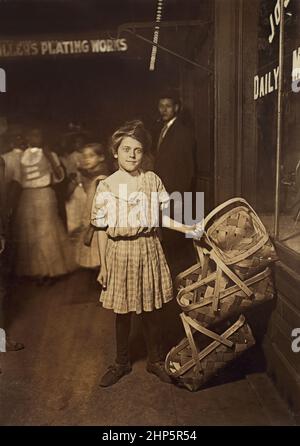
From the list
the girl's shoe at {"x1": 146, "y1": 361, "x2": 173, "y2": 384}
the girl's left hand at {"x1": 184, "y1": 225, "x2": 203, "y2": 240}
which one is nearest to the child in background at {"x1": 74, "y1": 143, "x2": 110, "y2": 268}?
the girl's shoe at {"x1": 146, "y1": 361, "x2": 173, "y2": 384}

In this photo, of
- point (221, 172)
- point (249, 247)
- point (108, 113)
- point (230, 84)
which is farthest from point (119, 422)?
point (108, 113)

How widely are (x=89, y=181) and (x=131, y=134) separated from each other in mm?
2028

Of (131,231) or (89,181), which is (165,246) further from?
(131,231)

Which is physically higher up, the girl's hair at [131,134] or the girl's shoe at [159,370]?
the girl's hair at [131,134]

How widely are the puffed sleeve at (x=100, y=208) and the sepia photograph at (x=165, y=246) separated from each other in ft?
0.03

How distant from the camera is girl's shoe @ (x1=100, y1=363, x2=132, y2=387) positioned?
10.5ft

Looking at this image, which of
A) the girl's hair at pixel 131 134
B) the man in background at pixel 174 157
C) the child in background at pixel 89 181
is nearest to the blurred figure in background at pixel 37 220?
the child in background at pixel 89 181

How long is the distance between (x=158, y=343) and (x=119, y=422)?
0.71 m

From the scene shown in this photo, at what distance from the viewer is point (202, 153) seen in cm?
476

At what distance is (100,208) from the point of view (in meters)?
3.09

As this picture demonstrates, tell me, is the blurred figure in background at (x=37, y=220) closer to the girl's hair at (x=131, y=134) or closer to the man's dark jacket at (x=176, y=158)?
the man's dark jacket at (x=176, y=158)

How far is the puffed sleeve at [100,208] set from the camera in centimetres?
309

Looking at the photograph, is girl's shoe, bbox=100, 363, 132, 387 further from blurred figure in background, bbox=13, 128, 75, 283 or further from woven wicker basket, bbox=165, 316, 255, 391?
blurred figure in background, bbox=13, 128, 75, 283

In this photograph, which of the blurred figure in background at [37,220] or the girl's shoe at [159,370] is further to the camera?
the blurred figure in background at [37,220]
